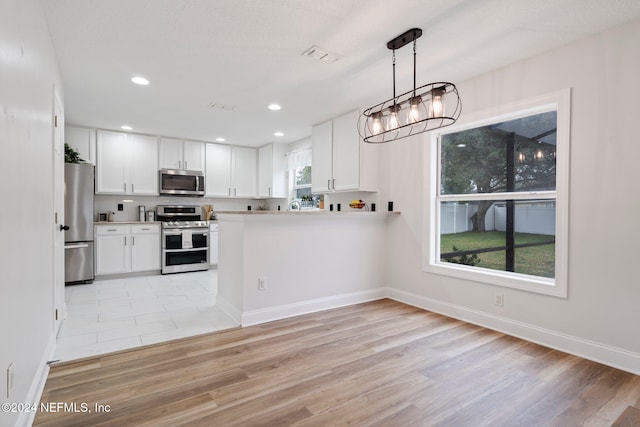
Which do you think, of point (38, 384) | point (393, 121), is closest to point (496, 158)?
point (393, 121)

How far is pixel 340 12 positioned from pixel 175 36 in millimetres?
1280

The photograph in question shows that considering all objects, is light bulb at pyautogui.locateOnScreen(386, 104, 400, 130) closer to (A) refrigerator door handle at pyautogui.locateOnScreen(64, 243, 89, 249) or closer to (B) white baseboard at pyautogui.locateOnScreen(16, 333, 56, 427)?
(B) white baseboard at pyautogui.locateOnScreen(16, 333, 56, 427)

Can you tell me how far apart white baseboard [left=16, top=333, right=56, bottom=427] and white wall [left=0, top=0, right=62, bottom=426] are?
3 centimetres

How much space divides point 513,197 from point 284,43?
7.90ft

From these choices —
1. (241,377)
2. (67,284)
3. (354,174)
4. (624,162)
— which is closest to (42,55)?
(241,377)

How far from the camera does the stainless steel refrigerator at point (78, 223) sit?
4496 millimetres

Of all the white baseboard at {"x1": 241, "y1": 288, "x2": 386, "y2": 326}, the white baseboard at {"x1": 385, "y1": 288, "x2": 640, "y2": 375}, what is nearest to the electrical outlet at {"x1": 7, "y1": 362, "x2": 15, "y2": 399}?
the white baseboard at {"x1": 241, "y1": 288, "x2": 386, "y2": 326}

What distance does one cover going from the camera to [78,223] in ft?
15.2

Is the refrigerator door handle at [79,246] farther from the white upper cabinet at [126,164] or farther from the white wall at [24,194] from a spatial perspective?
the white wall at [24,194]

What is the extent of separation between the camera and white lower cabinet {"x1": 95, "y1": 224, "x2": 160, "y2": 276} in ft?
16.6

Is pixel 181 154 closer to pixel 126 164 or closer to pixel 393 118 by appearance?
pixel 126 164

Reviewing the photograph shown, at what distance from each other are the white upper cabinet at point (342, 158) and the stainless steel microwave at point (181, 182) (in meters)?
2.43

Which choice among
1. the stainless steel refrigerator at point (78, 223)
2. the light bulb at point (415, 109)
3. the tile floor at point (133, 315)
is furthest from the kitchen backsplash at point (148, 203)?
the light bulb at point (415, 109)

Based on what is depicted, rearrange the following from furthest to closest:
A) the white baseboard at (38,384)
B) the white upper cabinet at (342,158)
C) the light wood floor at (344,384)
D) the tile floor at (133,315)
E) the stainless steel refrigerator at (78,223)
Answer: the stainless steel refrigerator at (78,223) → the white upper cabinet at (342,158) → the tile floor at (133,315) → the light wood floor at (344,384) → the white baseboard at (38,384)
